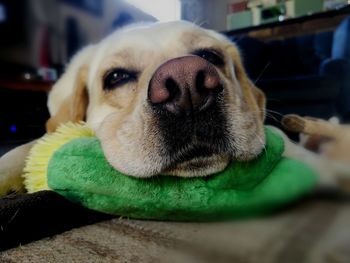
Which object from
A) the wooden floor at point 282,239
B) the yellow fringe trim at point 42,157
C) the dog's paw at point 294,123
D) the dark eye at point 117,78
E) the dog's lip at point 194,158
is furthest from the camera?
the dark eye at point 117,78

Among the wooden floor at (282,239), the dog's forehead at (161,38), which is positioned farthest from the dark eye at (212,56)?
the wooden floor at (282,239)

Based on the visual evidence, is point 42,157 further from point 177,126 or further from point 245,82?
point 245,82

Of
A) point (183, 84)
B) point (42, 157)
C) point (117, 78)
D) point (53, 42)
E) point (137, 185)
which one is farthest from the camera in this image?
point (53, 42)

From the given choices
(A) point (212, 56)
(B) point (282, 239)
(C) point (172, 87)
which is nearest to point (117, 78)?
(A) point (212, 56)

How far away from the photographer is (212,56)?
1112mm

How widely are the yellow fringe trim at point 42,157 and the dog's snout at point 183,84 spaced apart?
0.32 meters

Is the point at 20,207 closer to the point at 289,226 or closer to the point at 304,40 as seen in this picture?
the point at 289,226

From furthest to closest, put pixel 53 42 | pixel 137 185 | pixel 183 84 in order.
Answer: pixel 53 42 → pixel 137 185 → pixel 183 84

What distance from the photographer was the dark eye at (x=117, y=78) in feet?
3.49

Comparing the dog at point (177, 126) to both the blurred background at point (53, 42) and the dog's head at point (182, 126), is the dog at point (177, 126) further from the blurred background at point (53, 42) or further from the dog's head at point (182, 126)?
the blurred background at point (53, 42)

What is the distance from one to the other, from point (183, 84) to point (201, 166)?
0.18 meters

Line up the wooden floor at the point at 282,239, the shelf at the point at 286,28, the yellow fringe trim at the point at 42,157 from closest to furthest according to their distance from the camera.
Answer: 1. the wooden floor at the point at 282,239
2. the yellow fringe trim at the point at 42,157
3. the shelf at the point at 286,28

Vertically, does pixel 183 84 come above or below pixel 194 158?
above

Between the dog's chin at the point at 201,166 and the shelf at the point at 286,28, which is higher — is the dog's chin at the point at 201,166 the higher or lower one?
the lower one
